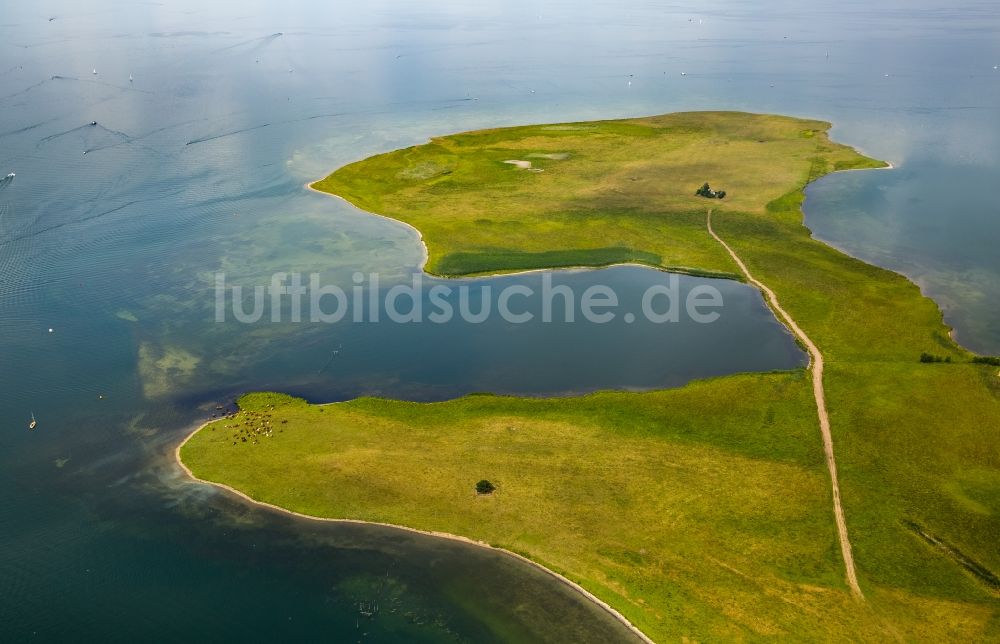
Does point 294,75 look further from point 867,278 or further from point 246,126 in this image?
point 867,278

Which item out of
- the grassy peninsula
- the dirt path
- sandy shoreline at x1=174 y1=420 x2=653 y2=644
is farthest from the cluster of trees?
sandy shoreline at x1=174 y1=420 x2=653 y2=644

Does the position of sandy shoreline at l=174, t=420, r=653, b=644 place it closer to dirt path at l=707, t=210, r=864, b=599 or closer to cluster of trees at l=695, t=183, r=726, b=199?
dirt path at l=707, t=210, r=864, b=599

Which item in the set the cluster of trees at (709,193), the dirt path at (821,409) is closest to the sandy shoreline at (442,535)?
the dirt path at (821,409)

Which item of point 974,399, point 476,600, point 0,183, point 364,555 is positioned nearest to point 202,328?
point 364,555

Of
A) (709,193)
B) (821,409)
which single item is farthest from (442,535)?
(709,193)

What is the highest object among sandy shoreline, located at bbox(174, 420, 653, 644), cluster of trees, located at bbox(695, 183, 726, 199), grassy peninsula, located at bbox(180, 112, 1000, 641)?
cluster of trees, located at bbox(695, 183, 726, 199)
